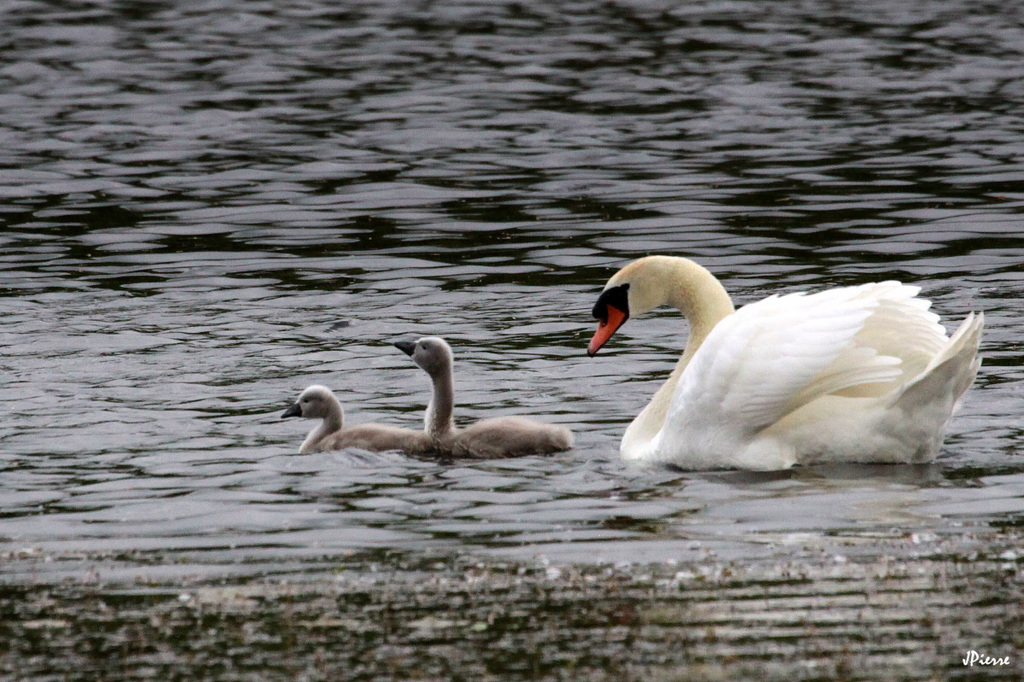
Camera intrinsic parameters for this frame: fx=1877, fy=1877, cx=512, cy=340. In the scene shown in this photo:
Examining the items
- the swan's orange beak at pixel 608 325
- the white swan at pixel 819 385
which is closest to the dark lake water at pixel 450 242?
the white swan at pixel 819 385

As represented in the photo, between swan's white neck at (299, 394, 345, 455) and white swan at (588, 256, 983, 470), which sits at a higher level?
white swan at (588, 256, 983, 470)

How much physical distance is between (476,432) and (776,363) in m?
2.00

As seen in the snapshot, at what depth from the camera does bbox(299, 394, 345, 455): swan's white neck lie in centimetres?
1154

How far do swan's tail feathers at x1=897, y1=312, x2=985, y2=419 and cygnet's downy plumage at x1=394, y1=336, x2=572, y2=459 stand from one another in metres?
2.11

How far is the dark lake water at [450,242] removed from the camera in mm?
9555

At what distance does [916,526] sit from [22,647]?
13.7 ft

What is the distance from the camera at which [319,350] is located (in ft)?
47.6

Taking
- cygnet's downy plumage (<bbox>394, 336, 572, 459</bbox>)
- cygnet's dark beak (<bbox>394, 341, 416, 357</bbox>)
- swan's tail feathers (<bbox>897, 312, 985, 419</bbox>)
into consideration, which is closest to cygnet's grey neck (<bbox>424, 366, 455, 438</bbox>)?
cygnet's downy plumage (<bbox>394, 336, 572, 459</bbox>)

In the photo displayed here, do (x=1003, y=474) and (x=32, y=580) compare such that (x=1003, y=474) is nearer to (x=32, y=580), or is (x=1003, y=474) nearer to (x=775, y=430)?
(x=775, y=430)

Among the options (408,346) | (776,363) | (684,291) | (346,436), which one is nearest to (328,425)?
(346,436)

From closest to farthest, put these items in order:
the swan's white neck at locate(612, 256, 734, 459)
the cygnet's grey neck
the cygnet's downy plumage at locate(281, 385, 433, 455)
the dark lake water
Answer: the dark lake water → the cygnet's downy plumage at locate(281, 385, 433, 455) → the cygnet's grey neck → the swan's white neck at locate(612, 256, 734, 459)

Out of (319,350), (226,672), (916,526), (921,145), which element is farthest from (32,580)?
(921,145)

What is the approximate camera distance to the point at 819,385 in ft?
34.5

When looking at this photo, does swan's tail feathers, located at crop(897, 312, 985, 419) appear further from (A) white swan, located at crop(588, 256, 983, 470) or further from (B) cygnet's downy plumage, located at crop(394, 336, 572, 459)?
(B) cygnet's downy plumage, located at crop(394, 336, 572, 459)
